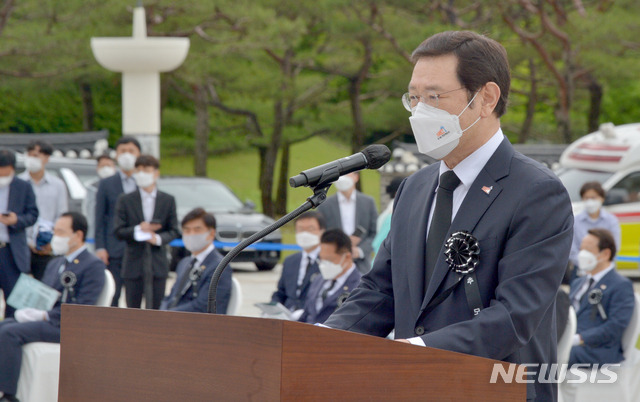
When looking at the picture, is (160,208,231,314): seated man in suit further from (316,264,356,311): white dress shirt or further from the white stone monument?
the white stone monument

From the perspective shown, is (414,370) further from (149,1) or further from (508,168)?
(149,1)

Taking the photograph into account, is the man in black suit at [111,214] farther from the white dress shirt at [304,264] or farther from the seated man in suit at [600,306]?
the seated man in suit at [600,306]

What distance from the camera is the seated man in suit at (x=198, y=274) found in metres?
6.54

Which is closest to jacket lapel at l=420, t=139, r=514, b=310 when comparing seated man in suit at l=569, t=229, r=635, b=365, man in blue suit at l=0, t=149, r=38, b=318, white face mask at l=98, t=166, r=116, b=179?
seated man in suit at l=569, t=229, r=635, b=365

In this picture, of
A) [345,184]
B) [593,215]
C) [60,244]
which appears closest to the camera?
[60,244]

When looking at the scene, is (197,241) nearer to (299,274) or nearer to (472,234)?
(299,274)

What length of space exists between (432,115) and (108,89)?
3138cm

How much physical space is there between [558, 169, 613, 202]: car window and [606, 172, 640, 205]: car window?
0.23 meters

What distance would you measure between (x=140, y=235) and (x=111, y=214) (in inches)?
34.1

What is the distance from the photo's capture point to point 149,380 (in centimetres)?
220

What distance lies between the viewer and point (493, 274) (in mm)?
2561

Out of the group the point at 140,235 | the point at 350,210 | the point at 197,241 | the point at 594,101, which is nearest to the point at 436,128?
the point at 197,241

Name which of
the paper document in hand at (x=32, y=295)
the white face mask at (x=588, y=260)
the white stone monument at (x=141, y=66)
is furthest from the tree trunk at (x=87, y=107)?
the white face mask at (x=588, y=260)

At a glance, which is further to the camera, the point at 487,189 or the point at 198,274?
the point at 198,274
